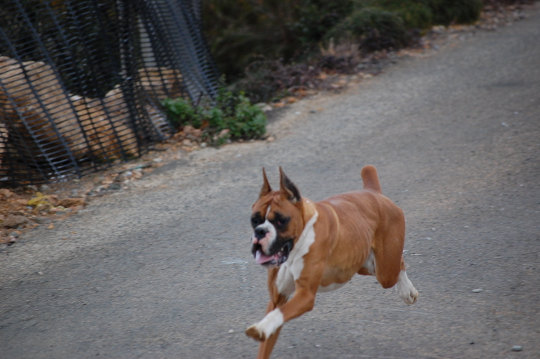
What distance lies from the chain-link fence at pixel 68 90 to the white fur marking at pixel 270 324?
18.0ft

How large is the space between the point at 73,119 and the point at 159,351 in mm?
4875

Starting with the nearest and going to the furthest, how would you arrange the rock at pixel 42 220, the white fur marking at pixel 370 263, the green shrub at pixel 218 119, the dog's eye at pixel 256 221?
the dog's eye at pixel 256 221, the white fur marking at pixel 370 263, the rock at pixel 42 220, the green shrub at pixel 218 119

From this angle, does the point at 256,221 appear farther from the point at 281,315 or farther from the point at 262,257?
the point at 281,315

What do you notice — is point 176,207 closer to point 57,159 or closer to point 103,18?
point 57,159

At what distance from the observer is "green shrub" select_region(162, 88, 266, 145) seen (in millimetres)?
8906

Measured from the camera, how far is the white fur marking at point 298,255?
3.04 meters

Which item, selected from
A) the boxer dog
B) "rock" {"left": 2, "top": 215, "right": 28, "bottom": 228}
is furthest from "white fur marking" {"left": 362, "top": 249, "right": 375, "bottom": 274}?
"rock" {"left": 2, "top": 215, "right": 28, "bottom": 228}

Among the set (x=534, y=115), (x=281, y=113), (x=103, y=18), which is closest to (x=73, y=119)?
(x=103, y=18)

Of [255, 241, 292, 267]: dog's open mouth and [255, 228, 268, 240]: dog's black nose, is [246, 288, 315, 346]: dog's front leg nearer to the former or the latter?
[255, 241, 292, 267]: dog's open mouth

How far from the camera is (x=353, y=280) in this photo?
4.78 m

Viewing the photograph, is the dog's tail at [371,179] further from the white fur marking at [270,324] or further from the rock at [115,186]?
the rock at [115,186]

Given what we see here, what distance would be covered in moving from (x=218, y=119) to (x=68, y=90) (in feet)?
7.81

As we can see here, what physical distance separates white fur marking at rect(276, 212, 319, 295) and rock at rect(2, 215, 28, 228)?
4.46 metres

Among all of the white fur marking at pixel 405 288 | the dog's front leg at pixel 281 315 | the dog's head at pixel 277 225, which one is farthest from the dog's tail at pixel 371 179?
the dog's front leg at pixel 281 315
